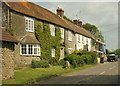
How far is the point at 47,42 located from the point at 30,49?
373 cm

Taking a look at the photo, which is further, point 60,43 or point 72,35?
point 72,35

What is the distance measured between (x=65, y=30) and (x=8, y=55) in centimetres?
1946

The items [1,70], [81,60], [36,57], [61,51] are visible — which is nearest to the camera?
[1,70]

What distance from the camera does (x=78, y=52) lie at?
34.8 m

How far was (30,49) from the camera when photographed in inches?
901

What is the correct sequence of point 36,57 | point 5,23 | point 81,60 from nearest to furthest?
point 5,23
point 36,57
point 81,60

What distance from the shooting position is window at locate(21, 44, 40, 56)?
73.0 ft

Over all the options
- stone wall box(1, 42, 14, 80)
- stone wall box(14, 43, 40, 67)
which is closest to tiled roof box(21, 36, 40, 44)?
stone wall box(14, 43, 40, 67)

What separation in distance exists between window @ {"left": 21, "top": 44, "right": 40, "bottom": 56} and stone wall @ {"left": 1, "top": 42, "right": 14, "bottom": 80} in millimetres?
7567

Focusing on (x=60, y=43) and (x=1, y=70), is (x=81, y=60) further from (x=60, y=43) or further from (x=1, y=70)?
(x=1, y=70)

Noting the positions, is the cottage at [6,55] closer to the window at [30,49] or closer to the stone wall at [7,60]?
the stone wall at [7,60]

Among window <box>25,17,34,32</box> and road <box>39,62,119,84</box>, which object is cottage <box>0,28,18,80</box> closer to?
road <box>39,62,119,84</box>

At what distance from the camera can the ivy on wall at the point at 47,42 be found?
2462cm

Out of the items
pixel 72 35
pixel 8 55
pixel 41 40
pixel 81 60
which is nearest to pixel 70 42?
pixel 72 35
